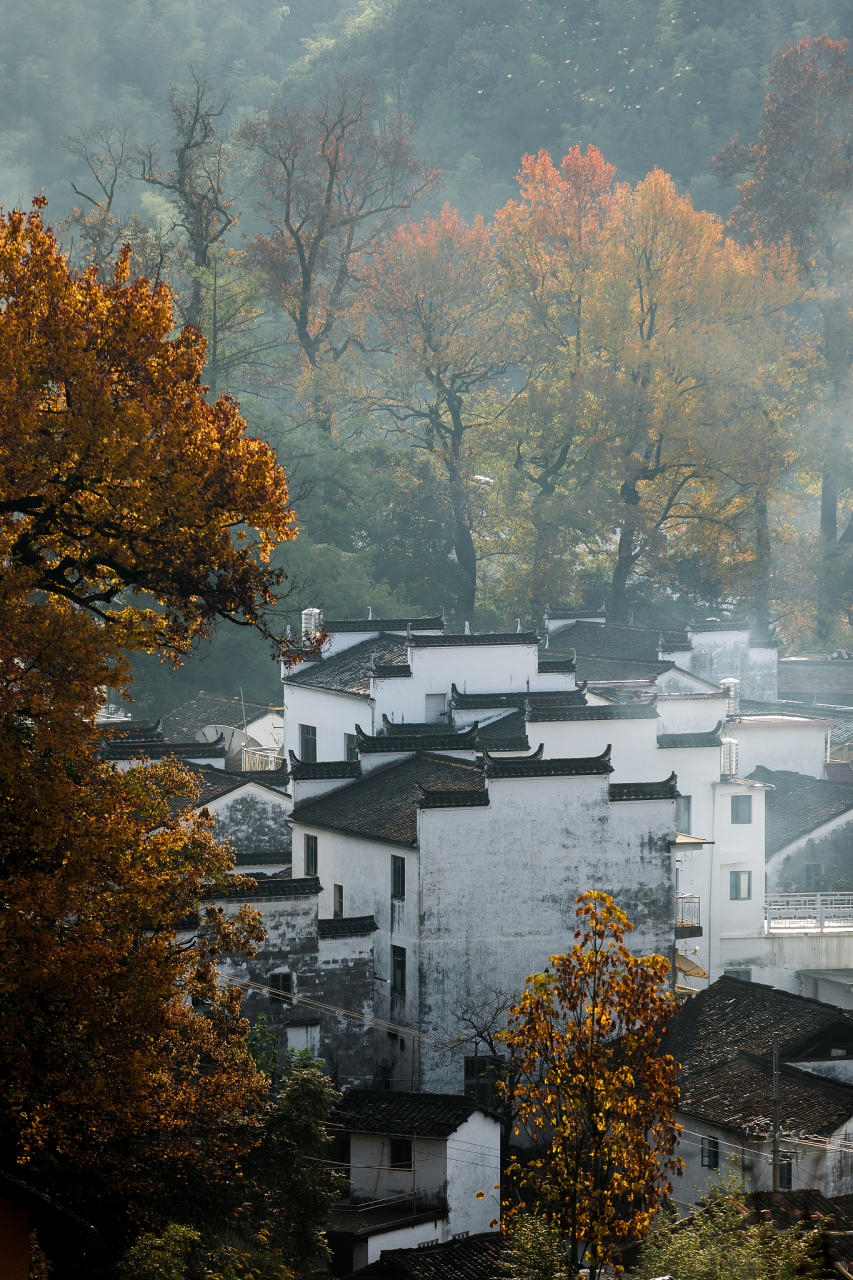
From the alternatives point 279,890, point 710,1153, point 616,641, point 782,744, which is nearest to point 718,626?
point 616,641

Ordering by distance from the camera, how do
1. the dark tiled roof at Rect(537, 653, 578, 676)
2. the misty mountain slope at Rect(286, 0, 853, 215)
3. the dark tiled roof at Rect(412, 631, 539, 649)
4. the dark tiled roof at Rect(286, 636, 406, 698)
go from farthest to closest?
the misty mountain slope at Rect(286, 0, 853, 215), the dark tiled roof at Rect(537, 653, 578, 676), the dark tiled roof at Rect(286, 636, 406, 698), the dark tiled roof at Rect(412, 631, 539, 649)

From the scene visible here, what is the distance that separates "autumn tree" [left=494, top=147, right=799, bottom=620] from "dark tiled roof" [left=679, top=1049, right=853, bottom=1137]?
35.0 m

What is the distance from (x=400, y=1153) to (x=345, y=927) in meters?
5.41

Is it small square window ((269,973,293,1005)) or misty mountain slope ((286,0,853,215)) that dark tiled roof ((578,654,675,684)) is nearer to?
small square window ((269,973,293,1005))

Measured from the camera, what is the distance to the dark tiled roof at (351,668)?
37487 mm

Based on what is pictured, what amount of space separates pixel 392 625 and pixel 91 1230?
2982cm

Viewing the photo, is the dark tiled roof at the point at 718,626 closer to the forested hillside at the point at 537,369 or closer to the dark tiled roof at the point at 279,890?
the forested hillside at the point at 537,369

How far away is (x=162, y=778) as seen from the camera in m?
17.2

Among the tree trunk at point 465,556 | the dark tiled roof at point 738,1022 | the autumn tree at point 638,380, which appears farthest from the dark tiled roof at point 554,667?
the tree trunk at point 465,556

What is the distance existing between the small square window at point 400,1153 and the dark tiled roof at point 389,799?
21.2ft

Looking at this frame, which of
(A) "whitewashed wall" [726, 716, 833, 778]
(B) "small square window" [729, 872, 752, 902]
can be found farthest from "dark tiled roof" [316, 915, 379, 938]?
(A) "whitewashed wall" [726, 716, 833, 778]

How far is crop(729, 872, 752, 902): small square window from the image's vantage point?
3659 cm

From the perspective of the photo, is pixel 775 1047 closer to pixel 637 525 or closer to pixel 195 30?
pixel 637 525

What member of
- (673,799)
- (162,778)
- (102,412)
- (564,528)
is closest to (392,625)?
(673,799)
